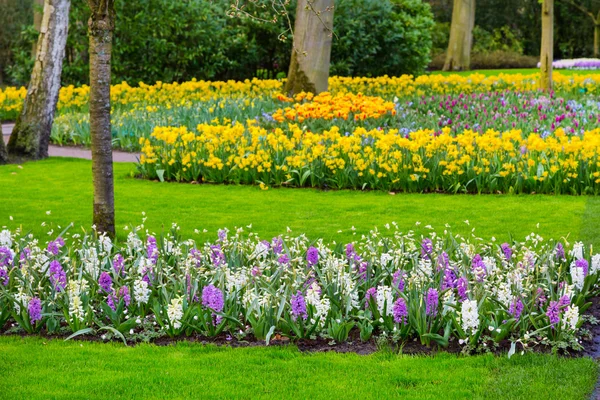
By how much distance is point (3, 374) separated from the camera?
442 cm

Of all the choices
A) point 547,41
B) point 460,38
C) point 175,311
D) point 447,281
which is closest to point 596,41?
point 460,38

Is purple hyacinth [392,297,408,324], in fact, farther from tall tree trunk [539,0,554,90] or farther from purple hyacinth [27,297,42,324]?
tall tree trunk [539,0,554,90]

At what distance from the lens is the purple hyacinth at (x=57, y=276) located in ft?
17.4

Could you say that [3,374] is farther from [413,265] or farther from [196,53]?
[196,53]

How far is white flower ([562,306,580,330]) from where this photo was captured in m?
4.67

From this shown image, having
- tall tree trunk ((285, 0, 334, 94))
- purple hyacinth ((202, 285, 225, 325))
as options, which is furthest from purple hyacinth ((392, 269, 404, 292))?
tall tree trunk ((285, 0, 334, 94))

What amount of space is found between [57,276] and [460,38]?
1037 inches

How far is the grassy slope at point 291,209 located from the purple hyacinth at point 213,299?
102 inches

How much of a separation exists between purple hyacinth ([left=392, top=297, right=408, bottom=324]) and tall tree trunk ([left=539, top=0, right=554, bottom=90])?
12067 mm

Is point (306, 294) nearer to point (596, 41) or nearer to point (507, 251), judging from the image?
point (507, 251)

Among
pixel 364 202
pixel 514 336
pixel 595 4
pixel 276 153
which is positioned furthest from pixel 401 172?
pixel 595 4

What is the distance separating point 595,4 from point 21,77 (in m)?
26.9

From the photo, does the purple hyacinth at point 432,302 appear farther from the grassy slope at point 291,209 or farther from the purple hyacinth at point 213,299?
the grassy slope at point 291,209

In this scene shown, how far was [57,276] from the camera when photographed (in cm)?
539
